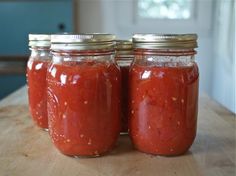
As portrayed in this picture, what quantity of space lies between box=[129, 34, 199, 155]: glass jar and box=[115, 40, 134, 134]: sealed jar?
0.03 meters

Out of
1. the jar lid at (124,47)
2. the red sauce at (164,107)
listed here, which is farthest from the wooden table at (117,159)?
the jar lid at (124,47)

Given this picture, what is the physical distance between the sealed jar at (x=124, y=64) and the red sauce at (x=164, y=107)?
32 mm

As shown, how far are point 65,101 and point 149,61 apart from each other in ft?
0.46

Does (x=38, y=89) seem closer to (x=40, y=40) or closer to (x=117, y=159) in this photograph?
(x=40, y=40)

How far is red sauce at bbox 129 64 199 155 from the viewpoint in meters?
0.47

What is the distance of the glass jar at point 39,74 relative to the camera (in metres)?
0.59

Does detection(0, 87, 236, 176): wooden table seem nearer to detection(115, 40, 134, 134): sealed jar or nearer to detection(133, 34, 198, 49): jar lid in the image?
detection(115, 40, 134, 134): sealed jar

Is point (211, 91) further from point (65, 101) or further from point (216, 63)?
point (65, 101)

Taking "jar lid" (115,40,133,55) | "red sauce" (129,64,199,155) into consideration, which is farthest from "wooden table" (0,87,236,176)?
"jar lid" (115,40,133,55)

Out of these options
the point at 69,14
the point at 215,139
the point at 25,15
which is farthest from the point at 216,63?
the point at 215,139

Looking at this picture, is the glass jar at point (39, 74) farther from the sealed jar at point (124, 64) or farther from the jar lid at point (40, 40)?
the sealed jar at point (124, 64)

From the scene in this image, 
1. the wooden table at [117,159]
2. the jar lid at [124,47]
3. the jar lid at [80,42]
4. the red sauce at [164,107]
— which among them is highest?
the jar lid at [80,42]

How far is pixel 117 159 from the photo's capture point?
1.61 ft

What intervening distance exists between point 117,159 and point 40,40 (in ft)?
0.85
